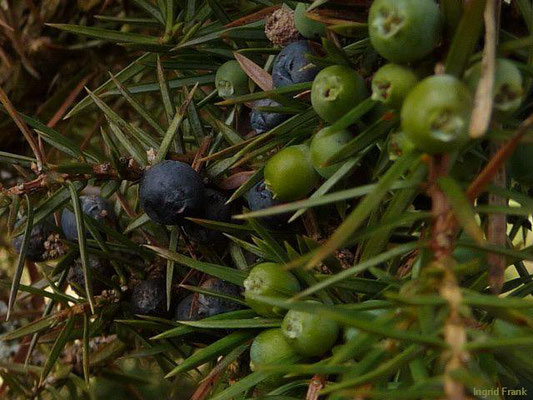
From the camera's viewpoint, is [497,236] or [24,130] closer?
[497,236]

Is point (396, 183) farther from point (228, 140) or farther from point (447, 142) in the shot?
point (228, 140)

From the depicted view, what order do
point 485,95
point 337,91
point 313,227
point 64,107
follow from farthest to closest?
point 64,107 < point 313,227 < point 337,91 < point 485,95

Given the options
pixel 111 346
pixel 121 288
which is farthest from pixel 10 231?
pixel 111 346

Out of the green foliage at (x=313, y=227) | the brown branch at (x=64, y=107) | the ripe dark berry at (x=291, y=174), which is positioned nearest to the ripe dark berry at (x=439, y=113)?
the green foliage at (x=313, y=227)

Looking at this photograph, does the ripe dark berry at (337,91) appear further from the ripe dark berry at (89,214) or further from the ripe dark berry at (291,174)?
the ripe dark berry at (89,214)

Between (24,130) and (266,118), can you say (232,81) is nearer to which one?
(266,118)

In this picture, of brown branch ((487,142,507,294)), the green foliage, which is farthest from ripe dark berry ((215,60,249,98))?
brown branch ((487,142,507,294))

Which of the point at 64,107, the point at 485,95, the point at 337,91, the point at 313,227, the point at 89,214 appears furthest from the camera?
the point at 64,107

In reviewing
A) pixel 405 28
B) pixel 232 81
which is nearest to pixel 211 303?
pixel 232 81

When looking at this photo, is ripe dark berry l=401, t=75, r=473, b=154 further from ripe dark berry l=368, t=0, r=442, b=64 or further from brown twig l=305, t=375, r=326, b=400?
brown twig l=305, t=375, r=326, b=400
